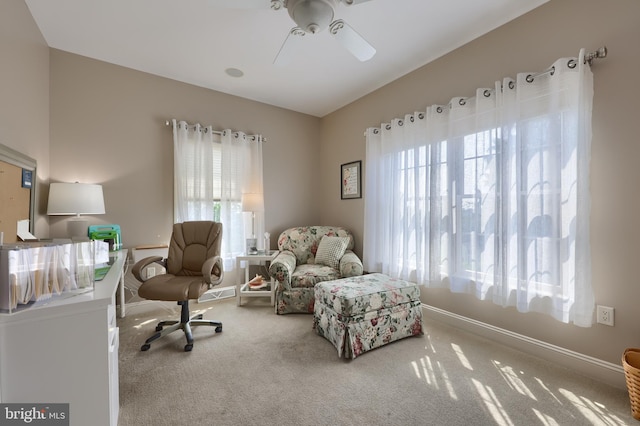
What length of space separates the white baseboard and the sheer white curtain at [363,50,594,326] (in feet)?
0.96

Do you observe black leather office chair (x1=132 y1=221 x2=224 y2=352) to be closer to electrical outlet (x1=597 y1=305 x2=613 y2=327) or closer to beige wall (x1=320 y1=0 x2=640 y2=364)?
beige wall (x1=320 y1=0 x2=640 y2=364)

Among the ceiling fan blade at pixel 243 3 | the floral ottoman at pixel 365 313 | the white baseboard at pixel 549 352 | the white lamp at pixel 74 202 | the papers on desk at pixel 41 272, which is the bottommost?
the white baseboard at pixel 549 352

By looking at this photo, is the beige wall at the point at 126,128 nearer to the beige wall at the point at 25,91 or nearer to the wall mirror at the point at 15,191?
the beige wall at the point at 25,91

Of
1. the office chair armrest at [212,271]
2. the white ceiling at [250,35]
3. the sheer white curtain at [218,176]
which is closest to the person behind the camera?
the white ceiling at [250,35]

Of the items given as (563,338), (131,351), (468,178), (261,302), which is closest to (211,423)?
(131,351)

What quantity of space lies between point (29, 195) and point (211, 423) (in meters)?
2.21

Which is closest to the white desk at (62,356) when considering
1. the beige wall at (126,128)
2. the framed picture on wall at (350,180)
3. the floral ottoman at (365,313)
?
the floral ottoman at (365,313)

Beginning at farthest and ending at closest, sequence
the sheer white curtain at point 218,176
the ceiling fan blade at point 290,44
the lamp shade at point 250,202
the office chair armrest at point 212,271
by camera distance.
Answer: the lamp shade at point 250,202, the sheer white curtain at point 218,176, the office chair armrest at point 212,271, the ceiling fan blade at point 290,44

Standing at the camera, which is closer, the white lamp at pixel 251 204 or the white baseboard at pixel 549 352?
the white baseboard at pixel 549 352

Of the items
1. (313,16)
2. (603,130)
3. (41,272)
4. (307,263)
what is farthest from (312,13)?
(307,263)

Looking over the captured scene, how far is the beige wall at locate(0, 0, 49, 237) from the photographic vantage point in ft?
5.60

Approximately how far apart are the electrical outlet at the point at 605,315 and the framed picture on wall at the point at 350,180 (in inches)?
94.8

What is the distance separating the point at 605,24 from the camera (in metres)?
1.74

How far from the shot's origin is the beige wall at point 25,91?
171 centimetres
